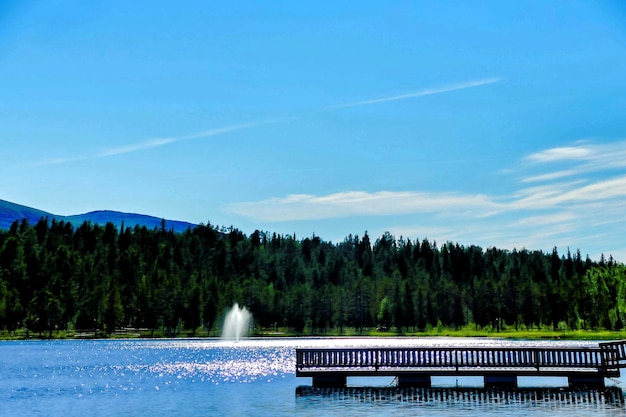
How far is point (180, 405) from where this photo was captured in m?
47.9

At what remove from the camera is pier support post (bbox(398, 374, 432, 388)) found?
5672 centimetres

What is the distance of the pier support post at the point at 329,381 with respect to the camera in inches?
2239

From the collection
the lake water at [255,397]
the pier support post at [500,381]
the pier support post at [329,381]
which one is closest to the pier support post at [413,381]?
the lake water at [255,397]

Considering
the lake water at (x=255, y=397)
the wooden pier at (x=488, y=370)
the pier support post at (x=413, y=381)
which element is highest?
the wooden pier at (x=488, y=370)

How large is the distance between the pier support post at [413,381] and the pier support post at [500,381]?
4.74 m

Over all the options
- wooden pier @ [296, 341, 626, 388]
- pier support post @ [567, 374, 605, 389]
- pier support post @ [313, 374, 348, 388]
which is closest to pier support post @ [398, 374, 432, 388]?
wooden pier @ [296, 341, 626, 388]

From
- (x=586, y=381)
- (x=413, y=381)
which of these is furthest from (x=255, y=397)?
(x=586, y=381)

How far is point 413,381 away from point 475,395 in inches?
259

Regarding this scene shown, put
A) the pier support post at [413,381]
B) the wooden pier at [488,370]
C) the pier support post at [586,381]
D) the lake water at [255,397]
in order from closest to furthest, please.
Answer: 1. the lake water at [255,397]
2. the pier support post at [586,381]
3. the wooden pier at [488,370]
4. the pier support post at [413,381]

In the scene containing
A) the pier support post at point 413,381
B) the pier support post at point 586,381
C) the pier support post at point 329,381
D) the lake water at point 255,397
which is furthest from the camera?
the pier support post at point 329,381

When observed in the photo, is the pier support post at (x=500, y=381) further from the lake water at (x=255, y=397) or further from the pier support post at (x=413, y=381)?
the pier support post at (x=413, y=381)

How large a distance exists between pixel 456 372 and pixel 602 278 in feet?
436

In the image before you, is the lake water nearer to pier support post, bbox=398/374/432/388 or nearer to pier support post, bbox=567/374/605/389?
pier support post, bbox=398/374/432/388

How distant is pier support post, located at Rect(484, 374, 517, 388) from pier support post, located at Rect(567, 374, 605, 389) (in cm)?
428
